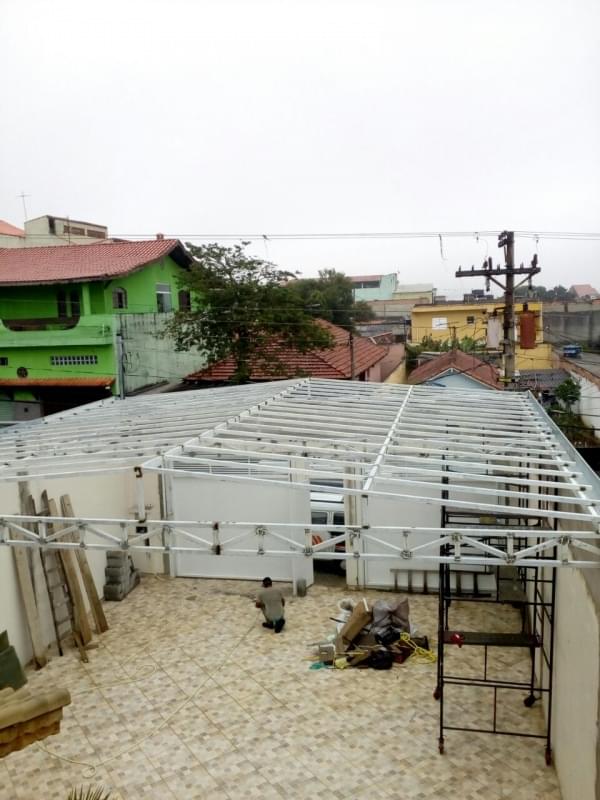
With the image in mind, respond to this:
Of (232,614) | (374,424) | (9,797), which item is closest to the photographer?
(9,797)

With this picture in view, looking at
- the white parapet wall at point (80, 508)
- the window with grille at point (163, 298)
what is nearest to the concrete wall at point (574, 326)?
the window with grille at point (163, 298)

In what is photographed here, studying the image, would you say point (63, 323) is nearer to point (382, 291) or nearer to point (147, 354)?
point (147, 354)

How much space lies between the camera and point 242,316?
1883cm

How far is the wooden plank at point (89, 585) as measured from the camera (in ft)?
31.6

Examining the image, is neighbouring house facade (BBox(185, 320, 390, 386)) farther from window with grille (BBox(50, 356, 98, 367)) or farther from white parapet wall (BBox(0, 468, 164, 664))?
white parapet wall (BBox(0, 468, 164, 664))

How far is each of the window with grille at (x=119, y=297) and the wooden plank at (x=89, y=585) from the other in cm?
1142

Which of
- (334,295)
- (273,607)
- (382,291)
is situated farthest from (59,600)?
(382,291)

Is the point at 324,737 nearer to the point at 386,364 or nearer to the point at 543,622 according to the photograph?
the point at 543,622

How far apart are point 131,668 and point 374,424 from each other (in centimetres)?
484

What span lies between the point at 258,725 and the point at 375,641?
7.54 ft

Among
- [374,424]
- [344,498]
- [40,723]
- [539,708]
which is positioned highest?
[374,424]

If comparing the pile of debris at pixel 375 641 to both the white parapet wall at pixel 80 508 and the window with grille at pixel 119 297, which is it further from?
the window with grille at pixel 119 297

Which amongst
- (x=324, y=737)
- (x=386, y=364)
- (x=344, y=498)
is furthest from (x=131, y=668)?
(x=386, y=364)

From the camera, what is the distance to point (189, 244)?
65.9ft
